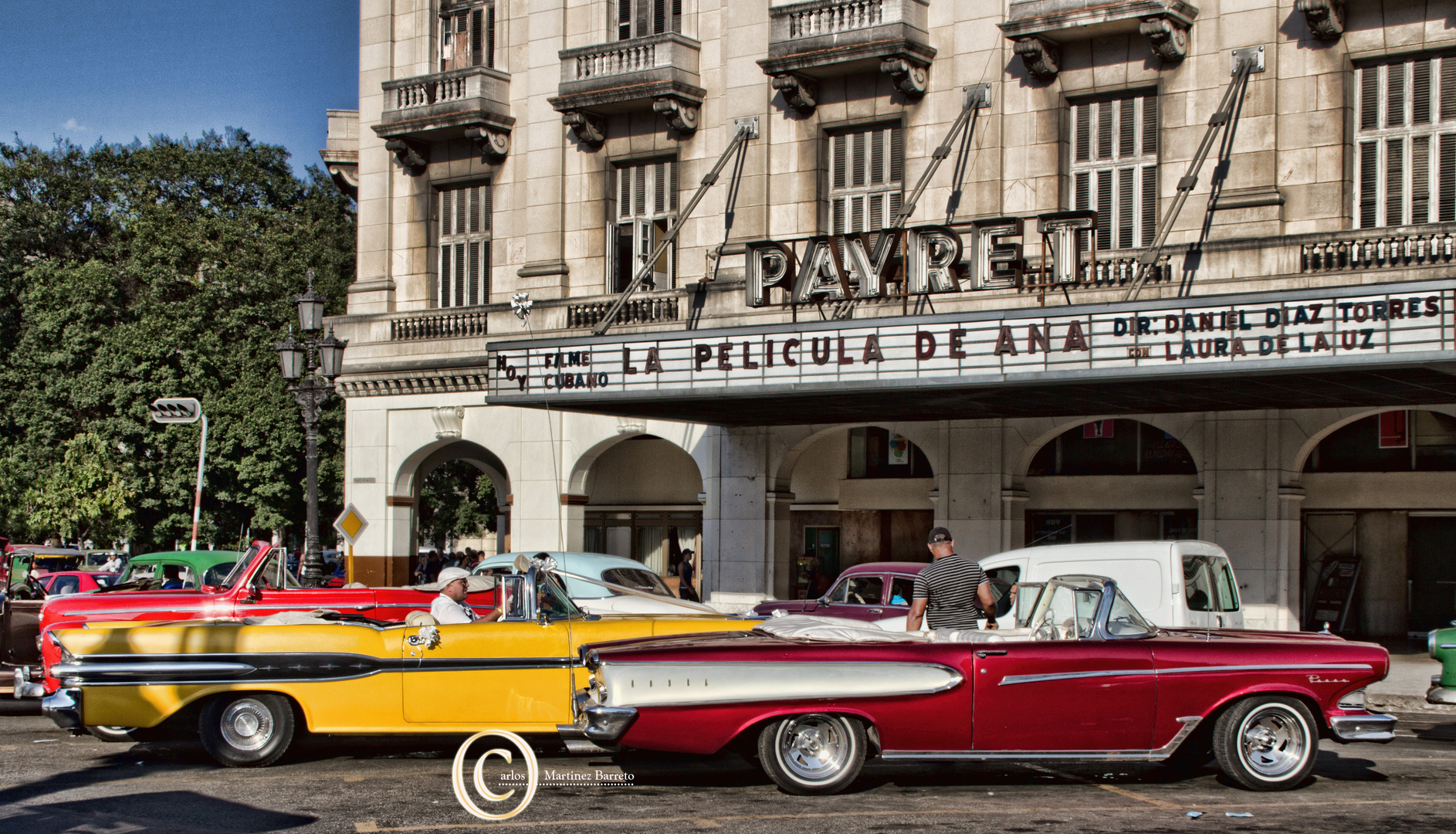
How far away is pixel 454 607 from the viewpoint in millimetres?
12039

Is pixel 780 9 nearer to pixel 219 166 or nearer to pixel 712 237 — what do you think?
pixel 712 237

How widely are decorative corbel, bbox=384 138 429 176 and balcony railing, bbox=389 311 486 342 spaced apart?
2.90m

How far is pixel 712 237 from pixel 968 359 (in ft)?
25.6

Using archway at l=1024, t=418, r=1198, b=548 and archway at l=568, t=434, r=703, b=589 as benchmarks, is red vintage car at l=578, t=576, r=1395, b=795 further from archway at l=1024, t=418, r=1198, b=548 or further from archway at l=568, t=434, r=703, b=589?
archway at l=568, t=434, r=703, b=589

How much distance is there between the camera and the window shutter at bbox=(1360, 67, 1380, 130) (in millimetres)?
20516

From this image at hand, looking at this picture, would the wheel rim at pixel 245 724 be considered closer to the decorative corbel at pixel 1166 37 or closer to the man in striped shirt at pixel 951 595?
the man in striped shirt at pixel 951 595

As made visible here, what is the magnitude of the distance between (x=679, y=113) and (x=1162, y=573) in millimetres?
13911

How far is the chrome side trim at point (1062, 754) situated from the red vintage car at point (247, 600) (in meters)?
6.38

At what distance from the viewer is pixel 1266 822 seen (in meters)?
8.94

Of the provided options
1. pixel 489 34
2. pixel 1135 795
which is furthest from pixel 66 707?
pixel 489 34

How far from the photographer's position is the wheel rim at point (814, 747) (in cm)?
991

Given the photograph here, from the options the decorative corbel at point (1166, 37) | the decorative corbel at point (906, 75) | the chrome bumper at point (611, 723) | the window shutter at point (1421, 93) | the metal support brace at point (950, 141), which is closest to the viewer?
the chrome bumper at point (611, 723)
